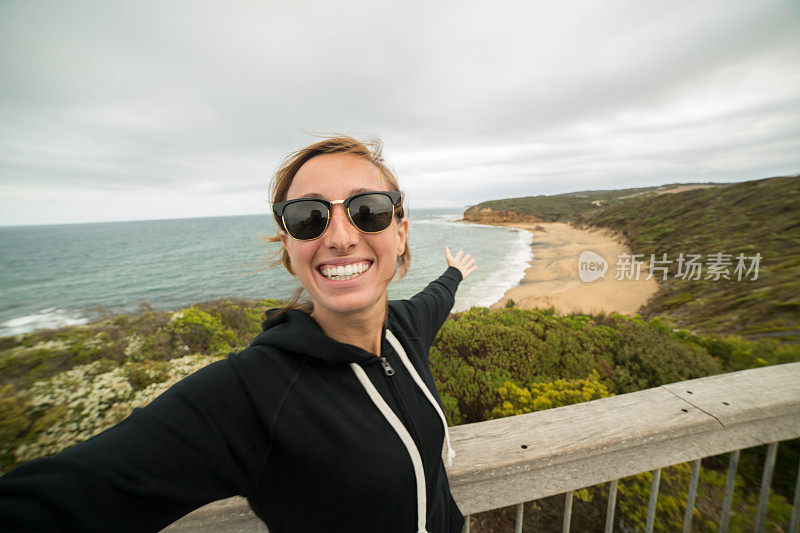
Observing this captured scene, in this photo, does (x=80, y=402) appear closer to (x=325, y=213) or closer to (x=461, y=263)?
(x=325, y=213)

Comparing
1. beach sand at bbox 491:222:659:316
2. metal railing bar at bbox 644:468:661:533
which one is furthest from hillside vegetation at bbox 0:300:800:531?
beach sand at bbox 491:222:659:316

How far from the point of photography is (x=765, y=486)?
173cm

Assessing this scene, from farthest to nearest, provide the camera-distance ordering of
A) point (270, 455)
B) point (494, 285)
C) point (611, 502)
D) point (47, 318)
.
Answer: point (494, 285) → point (47, 318) → point (611, 502) → point (270, 455)

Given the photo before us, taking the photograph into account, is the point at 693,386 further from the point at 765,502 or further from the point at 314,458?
the point at 314,458

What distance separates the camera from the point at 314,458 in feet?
3.04

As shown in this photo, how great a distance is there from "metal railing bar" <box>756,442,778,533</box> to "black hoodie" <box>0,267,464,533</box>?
196 cm

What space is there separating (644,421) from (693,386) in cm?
62

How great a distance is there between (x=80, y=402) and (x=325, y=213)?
13.7 ft

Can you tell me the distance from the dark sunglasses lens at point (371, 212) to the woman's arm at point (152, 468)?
0.79m

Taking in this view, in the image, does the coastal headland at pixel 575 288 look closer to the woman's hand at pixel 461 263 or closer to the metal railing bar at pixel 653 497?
the woman's hand at pixel 461 263

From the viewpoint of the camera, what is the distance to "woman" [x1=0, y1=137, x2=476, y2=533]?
0.73m

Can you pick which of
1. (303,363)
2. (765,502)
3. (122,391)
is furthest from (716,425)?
(122,391)

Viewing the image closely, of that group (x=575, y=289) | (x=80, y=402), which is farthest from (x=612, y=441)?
(x=575, y=289)

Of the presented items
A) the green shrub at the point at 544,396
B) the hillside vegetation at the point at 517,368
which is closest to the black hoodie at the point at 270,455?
the hillside vegetation at the point at 517,368
